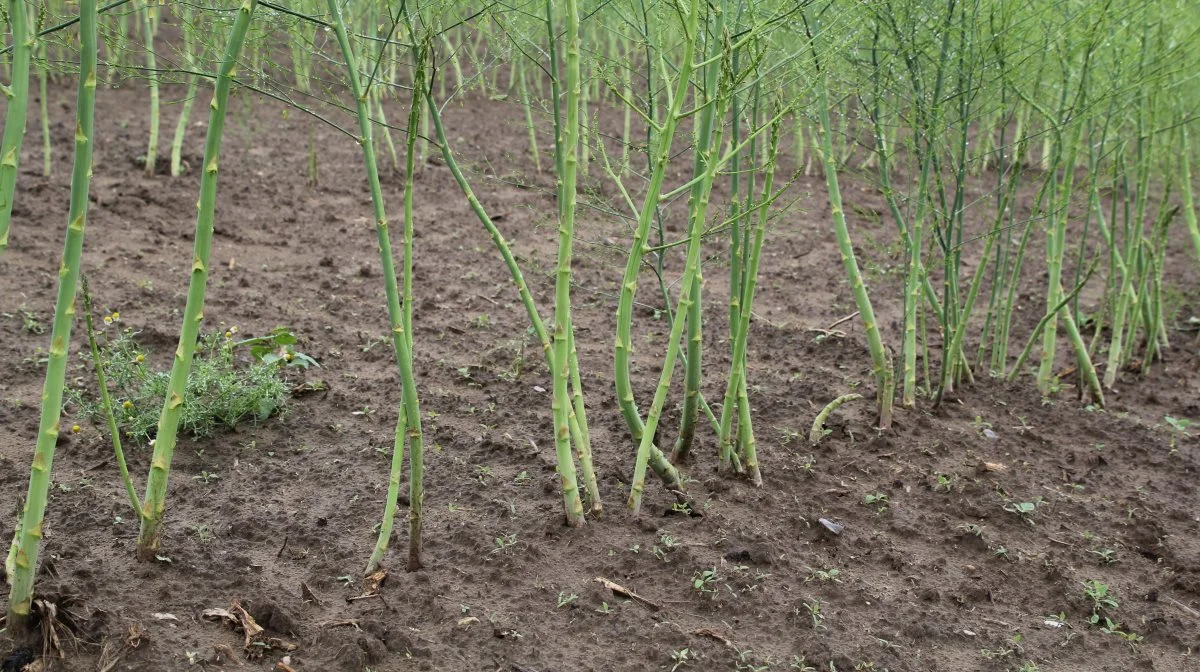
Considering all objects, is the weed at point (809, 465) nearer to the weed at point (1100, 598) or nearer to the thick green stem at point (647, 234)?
the thick green stem at point (647, 234)

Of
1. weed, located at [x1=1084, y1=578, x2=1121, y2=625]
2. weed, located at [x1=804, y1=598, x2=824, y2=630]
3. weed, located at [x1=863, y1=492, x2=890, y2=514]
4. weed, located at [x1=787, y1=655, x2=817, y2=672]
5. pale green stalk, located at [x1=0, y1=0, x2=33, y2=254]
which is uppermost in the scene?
pale green stalk, located at [x1=0, y1=0, x2=33, y2=254]

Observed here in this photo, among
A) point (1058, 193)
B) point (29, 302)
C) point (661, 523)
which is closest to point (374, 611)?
point (661, 523)

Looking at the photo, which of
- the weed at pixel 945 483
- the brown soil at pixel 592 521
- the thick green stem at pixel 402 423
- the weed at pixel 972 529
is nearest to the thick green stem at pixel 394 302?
the thick green stem at pixel 402 423

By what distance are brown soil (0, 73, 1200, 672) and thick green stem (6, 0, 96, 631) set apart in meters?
0.16

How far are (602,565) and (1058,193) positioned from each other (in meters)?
2.62

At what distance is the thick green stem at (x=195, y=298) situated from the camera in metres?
2.07

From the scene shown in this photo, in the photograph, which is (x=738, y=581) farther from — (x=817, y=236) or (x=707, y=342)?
(x=817, y=236)

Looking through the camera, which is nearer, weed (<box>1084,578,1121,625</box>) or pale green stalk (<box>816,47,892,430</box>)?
weed (<box>1084,578,1121,625</box>)

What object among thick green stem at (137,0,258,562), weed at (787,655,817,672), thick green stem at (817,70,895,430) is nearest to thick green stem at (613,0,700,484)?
weed at (787,655,817,672)

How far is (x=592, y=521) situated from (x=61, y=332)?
1401mm

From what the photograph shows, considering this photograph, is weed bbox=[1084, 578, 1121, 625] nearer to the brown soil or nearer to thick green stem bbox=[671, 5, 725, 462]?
the brown soil

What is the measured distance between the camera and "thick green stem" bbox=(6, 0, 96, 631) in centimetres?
198

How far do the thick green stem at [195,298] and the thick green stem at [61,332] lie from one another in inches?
8.2

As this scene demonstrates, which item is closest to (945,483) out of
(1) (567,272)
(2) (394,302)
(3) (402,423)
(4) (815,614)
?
(4) (815,614)
